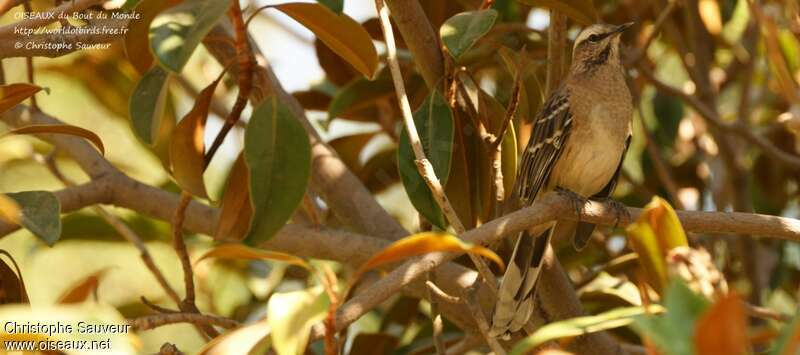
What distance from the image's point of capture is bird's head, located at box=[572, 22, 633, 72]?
4.68 metres

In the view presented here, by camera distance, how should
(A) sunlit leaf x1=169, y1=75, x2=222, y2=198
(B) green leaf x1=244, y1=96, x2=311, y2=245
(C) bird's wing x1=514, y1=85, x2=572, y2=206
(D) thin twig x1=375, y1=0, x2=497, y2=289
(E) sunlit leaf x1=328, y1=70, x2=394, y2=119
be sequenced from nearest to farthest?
1. (D) thin twig x1=375, y1=0, x2=497, y2=289
2. (B) green leaf x1=244, y1=96, x2=311, y2=245
3. (A) sunlit leaf x1=169, y1=75, x2=222, y2=198
4. (E) sunlit leaf x1=328, y1=70, x2=394, y2=119
5. (C) bird's wing x1=514, y1=85, x2=572, y2=206

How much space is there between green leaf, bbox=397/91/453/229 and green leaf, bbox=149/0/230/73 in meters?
0.79

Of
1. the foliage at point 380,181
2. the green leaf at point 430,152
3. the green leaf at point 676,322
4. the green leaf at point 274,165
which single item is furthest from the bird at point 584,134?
the green leaf at point 676,322

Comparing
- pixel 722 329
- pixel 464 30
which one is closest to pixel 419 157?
pixel 464 30

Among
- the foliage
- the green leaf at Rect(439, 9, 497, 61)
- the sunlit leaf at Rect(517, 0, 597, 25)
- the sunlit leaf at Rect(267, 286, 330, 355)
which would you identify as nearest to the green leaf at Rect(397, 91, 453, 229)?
the foliage

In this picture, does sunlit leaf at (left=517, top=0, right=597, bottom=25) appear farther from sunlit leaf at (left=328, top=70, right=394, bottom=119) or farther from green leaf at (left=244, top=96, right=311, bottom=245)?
green leaf at (left=244, top=96, right=311, bottom=245)

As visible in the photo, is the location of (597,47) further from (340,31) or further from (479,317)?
(479,317)

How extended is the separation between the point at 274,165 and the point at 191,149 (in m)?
0.53

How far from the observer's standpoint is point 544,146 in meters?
4.57

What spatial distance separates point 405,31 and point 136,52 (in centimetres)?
87

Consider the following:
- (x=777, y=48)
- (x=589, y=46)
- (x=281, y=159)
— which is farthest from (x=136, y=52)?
(x=589, y=46)

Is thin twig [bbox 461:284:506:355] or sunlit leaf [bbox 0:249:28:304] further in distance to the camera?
sunlit leaf [bbox 0:249:28:304]

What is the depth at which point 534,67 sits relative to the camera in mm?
3891

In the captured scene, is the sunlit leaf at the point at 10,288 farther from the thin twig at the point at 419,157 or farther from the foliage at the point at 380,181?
the thin twig at the point at 419,157
